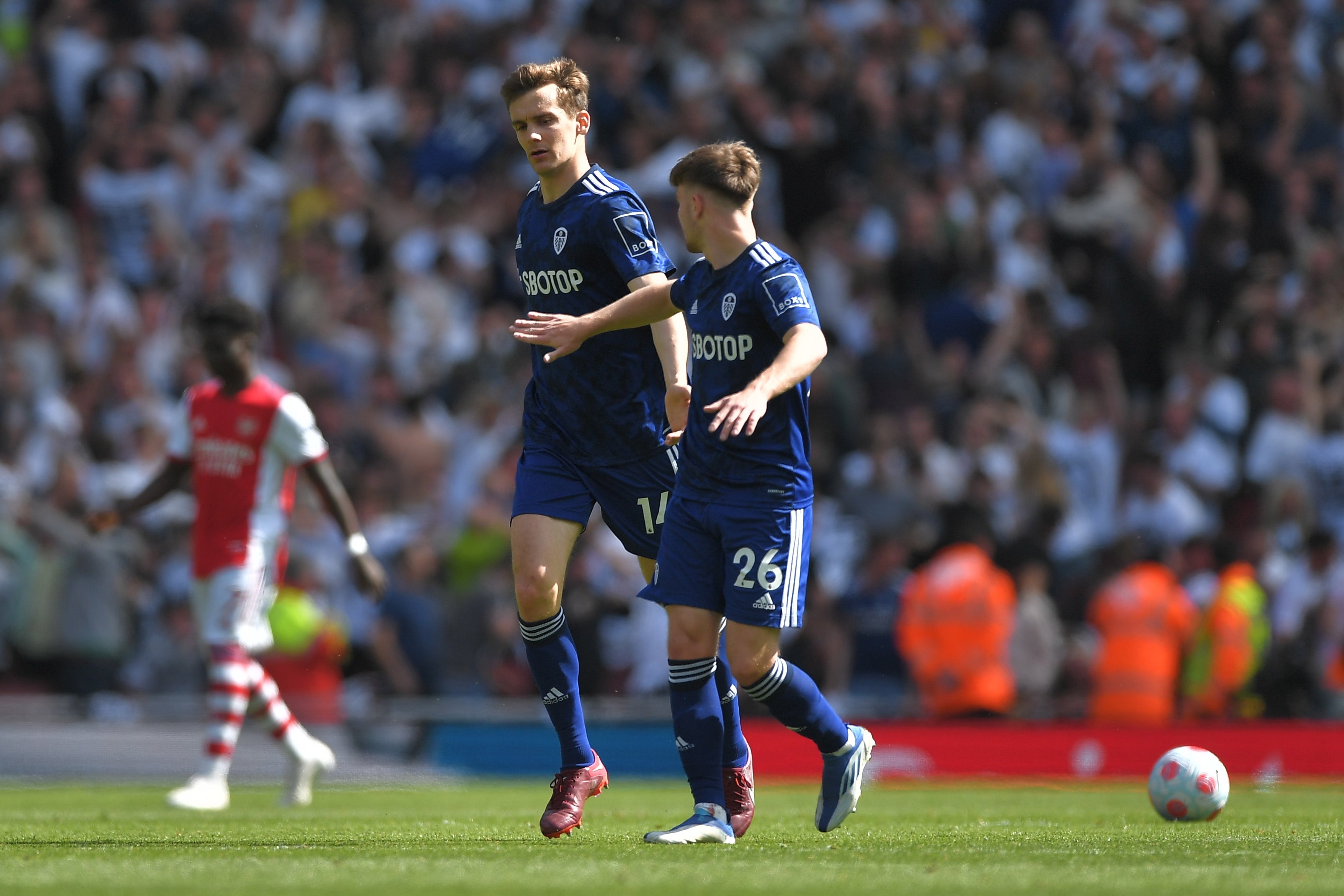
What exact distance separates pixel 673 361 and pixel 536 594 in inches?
41.8

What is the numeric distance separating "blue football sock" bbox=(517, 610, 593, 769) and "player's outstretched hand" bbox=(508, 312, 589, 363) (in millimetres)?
1191

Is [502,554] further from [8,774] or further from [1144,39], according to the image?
[1144,39]

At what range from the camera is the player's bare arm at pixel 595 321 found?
23.2 ft

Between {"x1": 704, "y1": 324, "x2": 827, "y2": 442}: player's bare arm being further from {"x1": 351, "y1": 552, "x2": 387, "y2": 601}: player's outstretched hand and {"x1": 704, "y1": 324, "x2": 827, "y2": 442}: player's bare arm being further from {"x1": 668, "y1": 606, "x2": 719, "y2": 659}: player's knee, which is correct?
{"x1": 351, "y1": 552, "x2": 387, "y2": 601}: player's outstretched hand

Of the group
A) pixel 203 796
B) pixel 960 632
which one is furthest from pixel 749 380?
pixel 960 632

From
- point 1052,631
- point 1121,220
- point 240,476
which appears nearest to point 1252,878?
point 240,476

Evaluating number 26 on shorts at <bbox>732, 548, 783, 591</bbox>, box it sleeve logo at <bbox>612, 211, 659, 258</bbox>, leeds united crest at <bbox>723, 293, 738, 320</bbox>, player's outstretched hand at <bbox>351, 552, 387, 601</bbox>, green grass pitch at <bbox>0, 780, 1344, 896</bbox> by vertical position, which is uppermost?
box it sleeve logo at <bbox>612, 211, 659, 258</bbox>

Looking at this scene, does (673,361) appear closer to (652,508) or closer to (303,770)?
(652,508)

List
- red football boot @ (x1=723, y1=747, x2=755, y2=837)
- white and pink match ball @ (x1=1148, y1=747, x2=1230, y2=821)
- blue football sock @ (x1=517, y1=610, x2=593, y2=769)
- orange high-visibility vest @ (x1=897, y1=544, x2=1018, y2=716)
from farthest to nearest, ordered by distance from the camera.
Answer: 1. orange high-visibility vest @ (x1=897, y1=544, x2=1018, y2=716)
2. white and pink match ball @ (x1=1148, y1=747, x2=1230, y2=821)
3. blue football sock @ (x1=517, y1=610, x2=593, y2=769)
4. red football boot @ (x1=723, y1=747, x2=755, y2=837)

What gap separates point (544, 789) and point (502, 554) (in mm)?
3235

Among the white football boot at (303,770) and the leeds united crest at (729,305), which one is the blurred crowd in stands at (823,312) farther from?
the leeds united crest at (729,305)

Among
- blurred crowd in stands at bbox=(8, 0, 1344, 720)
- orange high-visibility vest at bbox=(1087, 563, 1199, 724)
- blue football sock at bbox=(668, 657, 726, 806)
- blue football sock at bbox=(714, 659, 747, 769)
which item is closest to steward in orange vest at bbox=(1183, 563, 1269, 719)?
blurred crowd in stands at bbox=(8, 0, 1344, 720)

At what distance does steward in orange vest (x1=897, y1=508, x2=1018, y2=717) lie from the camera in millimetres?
13422

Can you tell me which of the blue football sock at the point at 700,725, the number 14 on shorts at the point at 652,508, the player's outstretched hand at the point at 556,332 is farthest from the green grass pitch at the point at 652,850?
the player's outstretched hand at the point at 556,332
